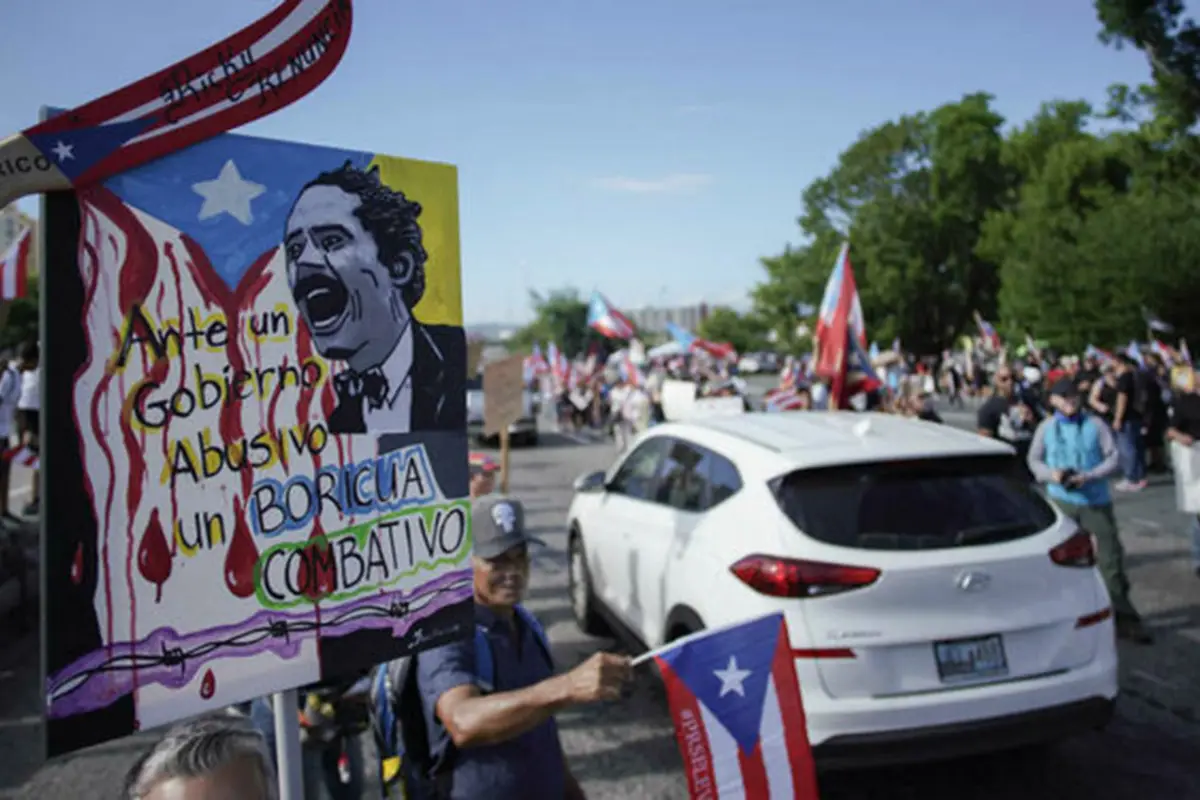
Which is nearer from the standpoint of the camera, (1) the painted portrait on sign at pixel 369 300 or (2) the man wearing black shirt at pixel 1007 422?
(1) the painted portrait on sign at pixel 369 300

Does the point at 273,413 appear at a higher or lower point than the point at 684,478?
higher

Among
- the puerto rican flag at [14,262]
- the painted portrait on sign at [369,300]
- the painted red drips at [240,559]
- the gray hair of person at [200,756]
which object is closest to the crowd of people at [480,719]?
the gray hair of person at [200,756]

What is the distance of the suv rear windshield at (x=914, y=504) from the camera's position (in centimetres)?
389

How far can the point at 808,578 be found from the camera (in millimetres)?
3740

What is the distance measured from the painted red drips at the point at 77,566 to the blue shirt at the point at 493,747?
2.67 ft

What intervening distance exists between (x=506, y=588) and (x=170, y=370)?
1152 mm

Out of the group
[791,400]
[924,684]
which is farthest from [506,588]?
[791,400]

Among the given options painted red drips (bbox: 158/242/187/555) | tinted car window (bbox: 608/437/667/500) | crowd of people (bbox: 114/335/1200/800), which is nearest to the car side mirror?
tinted car window (bbox: 608/437/667/500)

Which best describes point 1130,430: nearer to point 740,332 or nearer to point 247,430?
point 247,430

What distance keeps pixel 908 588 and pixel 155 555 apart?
2909 mm

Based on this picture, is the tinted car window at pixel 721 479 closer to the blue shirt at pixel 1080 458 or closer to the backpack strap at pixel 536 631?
the backpack strap at pixel 536 631

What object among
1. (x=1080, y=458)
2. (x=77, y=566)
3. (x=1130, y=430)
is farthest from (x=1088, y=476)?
(x=1130, y=430)

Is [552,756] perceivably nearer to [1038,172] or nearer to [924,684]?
[924,684]

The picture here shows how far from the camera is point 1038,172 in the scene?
1768 inches
